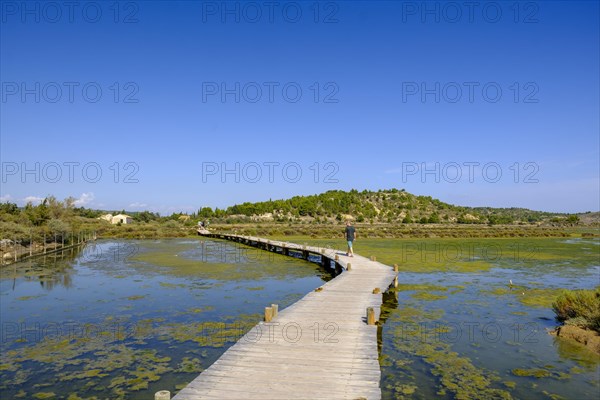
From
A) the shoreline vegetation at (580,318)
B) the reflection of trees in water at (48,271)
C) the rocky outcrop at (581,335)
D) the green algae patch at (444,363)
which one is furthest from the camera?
the reflection of trees in water at (48,271)

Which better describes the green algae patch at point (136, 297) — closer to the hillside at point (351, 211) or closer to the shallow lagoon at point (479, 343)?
the shallow lagoon at point (479, 343)

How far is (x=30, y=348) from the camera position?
917cm

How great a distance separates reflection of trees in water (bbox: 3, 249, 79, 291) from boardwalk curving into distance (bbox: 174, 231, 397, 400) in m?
11.4

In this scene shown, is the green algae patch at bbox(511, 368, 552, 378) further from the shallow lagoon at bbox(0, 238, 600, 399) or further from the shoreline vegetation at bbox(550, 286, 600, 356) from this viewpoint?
the shoreline vegetation at bbox(550, 286, 600, 356)

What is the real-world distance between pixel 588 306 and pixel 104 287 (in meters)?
16.1

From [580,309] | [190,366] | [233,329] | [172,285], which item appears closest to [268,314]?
[233,329]

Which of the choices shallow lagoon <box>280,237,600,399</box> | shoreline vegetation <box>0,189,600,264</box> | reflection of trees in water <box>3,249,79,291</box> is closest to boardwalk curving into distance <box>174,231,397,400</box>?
shallow lagoon <box>280,237,600,399</box>

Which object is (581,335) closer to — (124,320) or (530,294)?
(530,294)

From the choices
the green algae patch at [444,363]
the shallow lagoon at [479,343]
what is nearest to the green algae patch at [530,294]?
the shallow lagoon at [479,343]

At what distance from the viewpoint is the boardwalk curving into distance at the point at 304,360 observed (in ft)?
19.2

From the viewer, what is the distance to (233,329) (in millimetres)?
10680

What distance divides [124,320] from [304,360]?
21.8 ft

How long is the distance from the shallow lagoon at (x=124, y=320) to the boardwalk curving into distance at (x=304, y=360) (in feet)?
4.28

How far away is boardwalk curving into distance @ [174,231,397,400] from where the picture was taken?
5.84m
